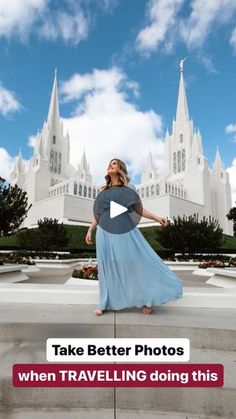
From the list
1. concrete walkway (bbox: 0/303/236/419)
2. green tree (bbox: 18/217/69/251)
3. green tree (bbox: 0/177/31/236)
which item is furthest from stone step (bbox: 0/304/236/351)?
green tree (bbox: 18/217/69/251)

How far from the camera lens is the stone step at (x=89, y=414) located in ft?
5.98

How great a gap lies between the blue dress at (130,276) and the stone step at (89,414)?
1.40 m

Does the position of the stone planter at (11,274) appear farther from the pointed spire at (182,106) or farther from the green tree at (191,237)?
the pointed spire at (182,106)

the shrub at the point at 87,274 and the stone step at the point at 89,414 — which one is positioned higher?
the shrub at the point at 87,274

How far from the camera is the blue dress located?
3295mm

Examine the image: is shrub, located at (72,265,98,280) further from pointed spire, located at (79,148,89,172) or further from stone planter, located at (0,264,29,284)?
pointed spire, located at (79,148,89,172)

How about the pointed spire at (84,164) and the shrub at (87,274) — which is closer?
the shrub at (87,274)

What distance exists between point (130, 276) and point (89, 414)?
1.60 metres

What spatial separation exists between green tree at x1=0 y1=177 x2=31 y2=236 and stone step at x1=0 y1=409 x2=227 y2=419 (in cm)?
1761

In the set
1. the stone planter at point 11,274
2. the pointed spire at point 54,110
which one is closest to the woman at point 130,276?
the stone planter at point 11,274

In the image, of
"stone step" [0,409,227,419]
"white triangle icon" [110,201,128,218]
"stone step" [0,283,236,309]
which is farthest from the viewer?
"stone step" [0,283,236,309]

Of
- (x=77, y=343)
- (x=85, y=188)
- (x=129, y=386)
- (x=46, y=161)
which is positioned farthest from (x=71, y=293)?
(x=46, y=161)

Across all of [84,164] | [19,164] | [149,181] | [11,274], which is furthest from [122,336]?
[19,164]

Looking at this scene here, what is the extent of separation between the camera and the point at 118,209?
11.4ft
